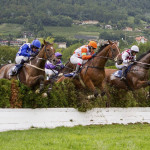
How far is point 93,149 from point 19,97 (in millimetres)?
4308

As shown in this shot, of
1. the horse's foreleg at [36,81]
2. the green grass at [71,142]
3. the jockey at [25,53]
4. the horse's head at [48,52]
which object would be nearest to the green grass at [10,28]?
the jockey at [25,53]

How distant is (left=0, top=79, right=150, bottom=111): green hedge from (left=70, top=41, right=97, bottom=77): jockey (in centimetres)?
84

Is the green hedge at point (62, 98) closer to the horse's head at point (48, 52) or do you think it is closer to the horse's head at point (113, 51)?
the horse's head at point (48, 52)

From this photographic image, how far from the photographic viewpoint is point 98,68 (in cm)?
1225

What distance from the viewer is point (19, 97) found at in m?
10.8

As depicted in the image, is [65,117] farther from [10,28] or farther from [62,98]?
[10,28]

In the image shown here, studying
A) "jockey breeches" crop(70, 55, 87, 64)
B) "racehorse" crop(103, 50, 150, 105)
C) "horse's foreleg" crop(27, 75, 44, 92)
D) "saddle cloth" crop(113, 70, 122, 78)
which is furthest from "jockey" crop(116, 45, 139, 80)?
"horse's foreleg" crop(27, 75, 44, 92)

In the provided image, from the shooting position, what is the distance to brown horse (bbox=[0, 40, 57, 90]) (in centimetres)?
1113

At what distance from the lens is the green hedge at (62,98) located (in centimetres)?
1073

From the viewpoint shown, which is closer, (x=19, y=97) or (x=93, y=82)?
(x=19, y=97)

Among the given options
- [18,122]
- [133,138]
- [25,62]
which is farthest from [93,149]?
[25,62]

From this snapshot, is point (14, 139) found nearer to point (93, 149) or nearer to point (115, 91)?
point (93, 149)

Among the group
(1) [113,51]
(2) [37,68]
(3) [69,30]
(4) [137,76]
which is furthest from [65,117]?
(3) [69,30]

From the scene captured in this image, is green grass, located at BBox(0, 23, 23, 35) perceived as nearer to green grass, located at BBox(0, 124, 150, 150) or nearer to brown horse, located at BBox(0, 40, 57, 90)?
brown horse, located at BBox(0, 40, 57, 90)
